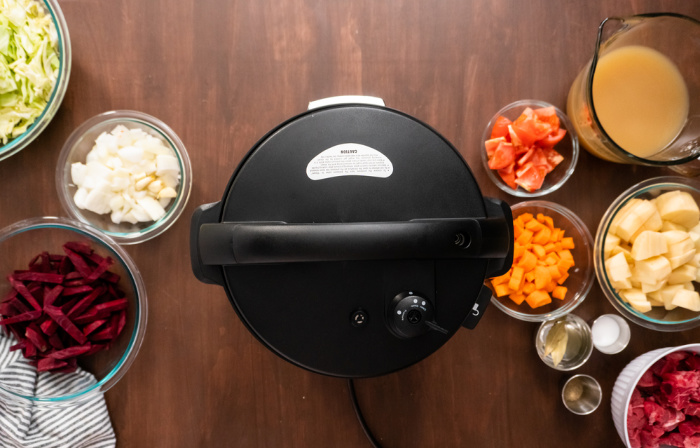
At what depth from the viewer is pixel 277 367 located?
1.02m

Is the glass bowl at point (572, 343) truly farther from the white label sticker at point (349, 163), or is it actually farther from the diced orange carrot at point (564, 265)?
the white label sticker at point (349, 163)

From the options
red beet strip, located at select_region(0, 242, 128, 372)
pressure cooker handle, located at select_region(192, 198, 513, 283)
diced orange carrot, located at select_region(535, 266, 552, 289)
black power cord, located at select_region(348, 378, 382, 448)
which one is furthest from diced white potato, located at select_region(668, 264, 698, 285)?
red beet strip, located at select_region(0, 242, 128, 372)

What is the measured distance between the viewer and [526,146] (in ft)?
3.25

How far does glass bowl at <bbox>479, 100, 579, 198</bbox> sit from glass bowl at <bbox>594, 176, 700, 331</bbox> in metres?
0.11

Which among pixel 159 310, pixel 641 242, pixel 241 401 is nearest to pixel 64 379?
pixel 159 310

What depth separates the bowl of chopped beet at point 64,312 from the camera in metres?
0.93

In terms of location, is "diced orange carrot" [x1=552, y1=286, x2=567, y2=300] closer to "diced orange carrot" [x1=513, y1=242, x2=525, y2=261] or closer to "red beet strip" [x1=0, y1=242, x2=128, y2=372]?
"diced orange carrot" [x1=513, y1=242, x2=525, y2=261]

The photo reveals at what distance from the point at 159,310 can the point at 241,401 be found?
0.79 ft

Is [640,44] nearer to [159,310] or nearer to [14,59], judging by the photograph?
[159,310]

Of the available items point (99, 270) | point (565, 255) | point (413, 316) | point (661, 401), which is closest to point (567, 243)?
point (565, 255)

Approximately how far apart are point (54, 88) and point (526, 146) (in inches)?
34.9

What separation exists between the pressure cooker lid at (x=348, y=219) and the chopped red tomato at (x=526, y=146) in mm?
233

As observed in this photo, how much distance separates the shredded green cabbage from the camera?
0.92 metres

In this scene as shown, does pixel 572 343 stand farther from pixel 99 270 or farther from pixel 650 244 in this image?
pixel 99 270
